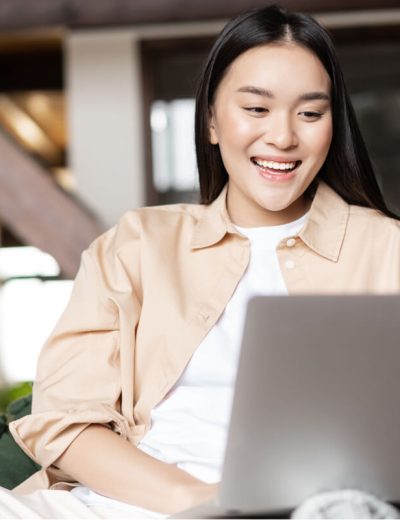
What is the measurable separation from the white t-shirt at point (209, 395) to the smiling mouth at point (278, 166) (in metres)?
0.12

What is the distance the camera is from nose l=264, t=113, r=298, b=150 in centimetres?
159

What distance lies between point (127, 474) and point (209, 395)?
19 centimetres

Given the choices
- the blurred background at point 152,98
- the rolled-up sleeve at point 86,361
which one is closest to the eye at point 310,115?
the rolled-up sleeve at point 86,361

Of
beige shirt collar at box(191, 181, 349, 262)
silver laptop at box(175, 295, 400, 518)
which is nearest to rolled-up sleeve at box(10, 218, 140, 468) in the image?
beige shirt collar at box(191, 181, 349, 262)

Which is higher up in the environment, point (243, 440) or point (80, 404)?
point (243, 440)

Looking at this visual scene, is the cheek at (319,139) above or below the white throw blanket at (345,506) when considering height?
above

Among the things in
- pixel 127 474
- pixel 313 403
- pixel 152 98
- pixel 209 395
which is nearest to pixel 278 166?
pixel 209 395

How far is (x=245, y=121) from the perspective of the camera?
5.35 ft

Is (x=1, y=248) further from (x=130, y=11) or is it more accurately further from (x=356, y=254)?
(x=356, y=254)

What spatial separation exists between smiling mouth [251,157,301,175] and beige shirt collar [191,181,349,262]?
11 cm

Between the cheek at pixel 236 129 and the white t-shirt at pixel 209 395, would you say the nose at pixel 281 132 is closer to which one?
the cheek at pixel 236 129

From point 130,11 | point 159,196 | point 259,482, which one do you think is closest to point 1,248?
point 159,196

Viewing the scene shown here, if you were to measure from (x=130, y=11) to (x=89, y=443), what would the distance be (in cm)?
299

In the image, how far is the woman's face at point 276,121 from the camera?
5.26ft
